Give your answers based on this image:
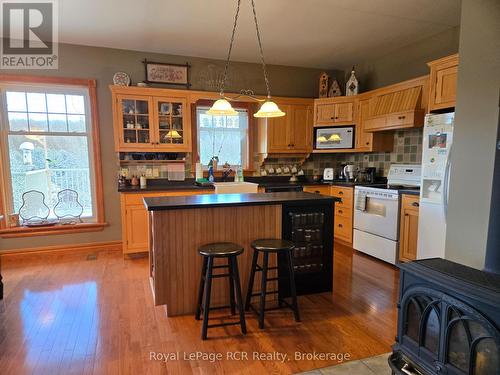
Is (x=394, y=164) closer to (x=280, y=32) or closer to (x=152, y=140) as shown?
(x=280, y=32)

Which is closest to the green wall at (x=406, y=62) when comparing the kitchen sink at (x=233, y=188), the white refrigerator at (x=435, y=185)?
the white refrigerator at (x=435, y=185)

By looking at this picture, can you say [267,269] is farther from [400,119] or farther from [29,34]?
[29,34]

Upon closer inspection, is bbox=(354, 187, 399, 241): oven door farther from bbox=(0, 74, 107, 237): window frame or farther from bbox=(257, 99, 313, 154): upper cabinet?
bbox=(0, 74, 107, 237): window frame

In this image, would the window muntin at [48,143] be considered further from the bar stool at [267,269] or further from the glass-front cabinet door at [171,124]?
the bar stool at [267,269]

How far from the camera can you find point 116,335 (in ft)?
7.25

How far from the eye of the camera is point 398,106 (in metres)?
3.85

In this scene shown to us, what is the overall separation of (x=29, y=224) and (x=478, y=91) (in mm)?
4915

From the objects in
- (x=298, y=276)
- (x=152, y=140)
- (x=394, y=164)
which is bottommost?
(x=298, y=276)

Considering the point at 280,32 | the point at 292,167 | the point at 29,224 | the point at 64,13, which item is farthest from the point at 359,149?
the point at 29,224

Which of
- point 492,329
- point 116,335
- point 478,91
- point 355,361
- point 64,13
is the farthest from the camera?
point 64,13

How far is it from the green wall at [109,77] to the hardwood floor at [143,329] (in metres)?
1.02

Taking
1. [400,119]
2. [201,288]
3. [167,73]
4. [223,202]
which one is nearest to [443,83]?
[400,119]

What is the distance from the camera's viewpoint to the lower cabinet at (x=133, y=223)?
3918 millimetres

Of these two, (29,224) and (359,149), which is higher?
(359,149)
